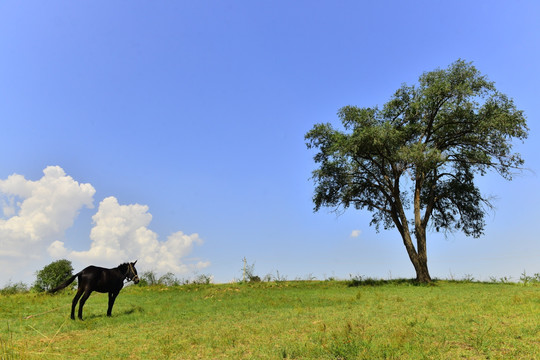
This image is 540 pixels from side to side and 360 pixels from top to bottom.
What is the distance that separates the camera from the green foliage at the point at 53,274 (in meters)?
46.8

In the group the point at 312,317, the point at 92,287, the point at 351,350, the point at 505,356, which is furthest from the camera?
the point at 92,287

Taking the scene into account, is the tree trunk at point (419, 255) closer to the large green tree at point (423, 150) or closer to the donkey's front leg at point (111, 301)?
the large green tree at point (423, 150)

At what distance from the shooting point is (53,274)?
47.7 metres

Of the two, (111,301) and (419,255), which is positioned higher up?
(419,255)

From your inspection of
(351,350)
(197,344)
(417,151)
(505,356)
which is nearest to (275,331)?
(197,344)

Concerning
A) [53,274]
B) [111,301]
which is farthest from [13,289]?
[111,301]

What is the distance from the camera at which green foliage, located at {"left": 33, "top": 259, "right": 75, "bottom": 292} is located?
4681 centimetres

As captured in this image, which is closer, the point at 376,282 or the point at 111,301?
the point at 111,301

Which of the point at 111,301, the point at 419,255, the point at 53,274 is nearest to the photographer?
the point at 111,301

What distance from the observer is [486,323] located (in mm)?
9633

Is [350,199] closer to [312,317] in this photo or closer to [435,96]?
[435,96]

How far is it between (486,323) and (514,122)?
22.4 metres

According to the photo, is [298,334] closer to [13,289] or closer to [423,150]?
[423,150]

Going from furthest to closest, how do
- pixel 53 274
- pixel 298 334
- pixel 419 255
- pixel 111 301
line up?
pixel 53 274, pixel 419 255, pixel 111 301, pixel 298 334
